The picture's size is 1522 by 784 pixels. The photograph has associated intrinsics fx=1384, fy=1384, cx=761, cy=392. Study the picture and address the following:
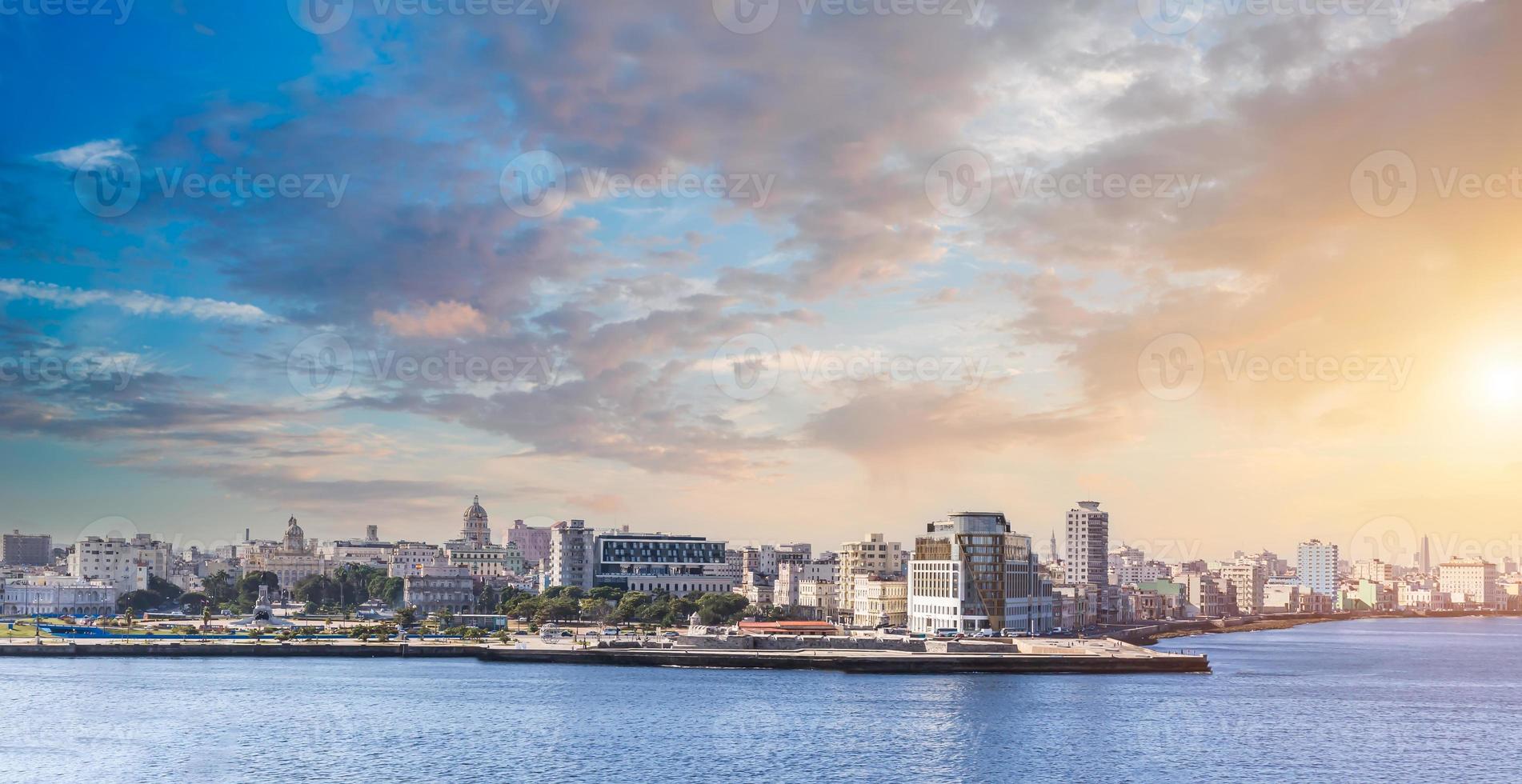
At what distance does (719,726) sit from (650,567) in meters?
125

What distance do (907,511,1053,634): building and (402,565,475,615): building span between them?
2602 inches

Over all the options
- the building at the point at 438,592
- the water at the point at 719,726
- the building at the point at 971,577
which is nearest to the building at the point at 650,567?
the building at the point at 438,592

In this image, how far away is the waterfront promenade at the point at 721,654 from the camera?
10150 cm

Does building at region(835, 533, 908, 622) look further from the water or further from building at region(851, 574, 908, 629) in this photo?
the water

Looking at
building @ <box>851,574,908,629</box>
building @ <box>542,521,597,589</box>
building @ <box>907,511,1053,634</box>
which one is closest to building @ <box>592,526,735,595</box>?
building @ <box>542,521,597,589</box>

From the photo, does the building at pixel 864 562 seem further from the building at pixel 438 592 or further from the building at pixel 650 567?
the building at pixel 438 592

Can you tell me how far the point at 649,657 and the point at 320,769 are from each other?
171 feet

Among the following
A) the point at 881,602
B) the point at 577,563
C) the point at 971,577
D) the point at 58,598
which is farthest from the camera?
the point at 577,563

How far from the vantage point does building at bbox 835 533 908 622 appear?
167 meters

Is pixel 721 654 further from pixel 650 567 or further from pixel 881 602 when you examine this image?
pixel 650 567

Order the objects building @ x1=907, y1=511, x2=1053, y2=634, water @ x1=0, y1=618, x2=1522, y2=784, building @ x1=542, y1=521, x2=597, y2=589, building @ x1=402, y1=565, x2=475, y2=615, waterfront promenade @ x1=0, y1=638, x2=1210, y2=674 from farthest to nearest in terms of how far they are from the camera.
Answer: building @ x1=542, y1=521, x2=597, y2=589
building @ x1=402, y1=565, x2=475, y2=615
building @ x1=907, y1=511, x2=1053, y2=634
waterfront promenade @ x1=0, y1=638, x2=1210, y2=674
water @ x1=0, y1=618, x2=1522, y2=784

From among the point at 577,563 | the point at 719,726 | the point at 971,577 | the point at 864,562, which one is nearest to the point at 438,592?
the point at 577,563

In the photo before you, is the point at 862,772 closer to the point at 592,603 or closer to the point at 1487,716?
the point at 1487,716

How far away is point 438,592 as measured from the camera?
172625mm
